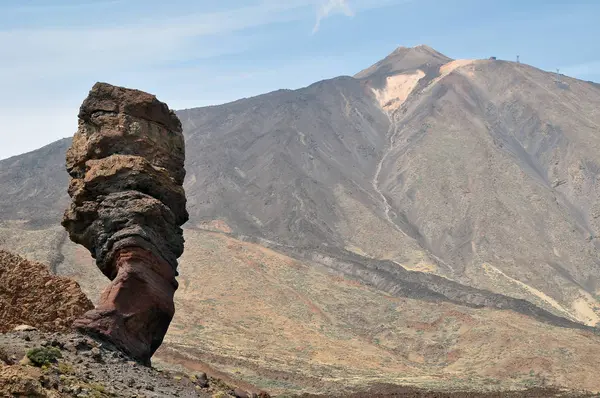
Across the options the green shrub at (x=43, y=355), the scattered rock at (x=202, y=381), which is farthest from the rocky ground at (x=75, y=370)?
the scattered rock at (x=202, y=381)

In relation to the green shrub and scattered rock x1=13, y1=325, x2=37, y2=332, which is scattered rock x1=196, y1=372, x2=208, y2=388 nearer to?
scattered rock x1=13, y1=325, x2=37, y2=332

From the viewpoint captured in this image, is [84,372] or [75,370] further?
[84,372]

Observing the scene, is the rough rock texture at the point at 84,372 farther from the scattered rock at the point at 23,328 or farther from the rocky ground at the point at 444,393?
the rocky ground at the point at 444,393

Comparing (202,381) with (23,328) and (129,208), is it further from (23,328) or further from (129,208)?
(23,328)

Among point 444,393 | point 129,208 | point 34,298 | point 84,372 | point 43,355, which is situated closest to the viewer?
point 43,355

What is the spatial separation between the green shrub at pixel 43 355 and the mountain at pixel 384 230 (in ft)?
94.6

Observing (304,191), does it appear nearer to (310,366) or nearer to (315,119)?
(315,119)

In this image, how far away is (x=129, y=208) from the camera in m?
20.2

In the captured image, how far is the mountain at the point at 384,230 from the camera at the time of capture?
2350 inches

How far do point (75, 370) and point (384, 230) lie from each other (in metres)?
106

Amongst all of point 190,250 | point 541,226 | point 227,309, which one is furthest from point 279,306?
point 541,226

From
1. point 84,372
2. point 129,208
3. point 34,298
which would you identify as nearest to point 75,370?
point 84,372

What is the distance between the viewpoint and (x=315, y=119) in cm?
17262

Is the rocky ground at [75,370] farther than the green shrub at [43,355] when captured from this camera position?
No
